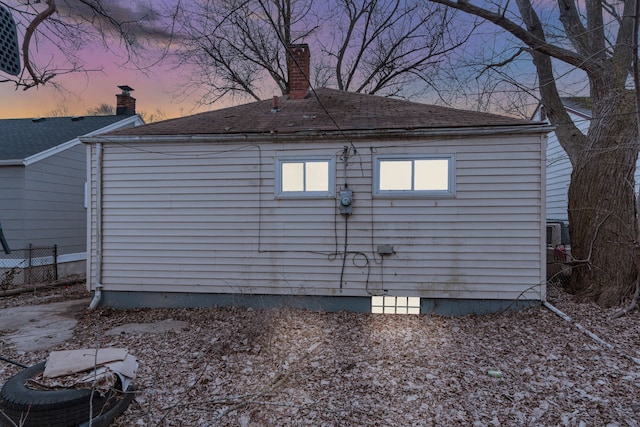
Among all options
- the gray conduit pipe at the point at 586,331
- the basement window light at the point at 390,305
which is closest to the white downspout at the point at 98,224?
the basement window light at the point at 390,305

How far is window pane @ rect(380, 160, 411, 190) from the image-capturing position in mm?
6133

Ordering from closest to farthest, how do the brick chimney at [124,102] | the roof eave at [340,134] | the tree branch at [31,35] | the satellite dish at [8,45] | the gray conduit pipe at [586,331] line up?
the satellite dish at [8,45] < the gray conduit pipe at [586,331] < the tree branch at [31,35] < the roof eave at [340,134] < the brick chimney at [124,102]

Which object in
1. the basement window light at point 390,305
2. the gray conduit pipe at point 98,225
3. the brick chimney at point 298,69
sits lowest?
the basement window light at point 390,305

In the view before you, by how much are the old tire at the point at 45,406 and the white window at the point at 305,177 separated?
415cm

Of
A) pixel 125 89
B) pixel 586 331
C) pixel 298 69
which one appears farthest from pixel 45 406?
pixel 125 89

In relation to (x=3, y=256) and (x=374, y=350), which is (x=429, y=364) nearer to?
(x=374, y=350)

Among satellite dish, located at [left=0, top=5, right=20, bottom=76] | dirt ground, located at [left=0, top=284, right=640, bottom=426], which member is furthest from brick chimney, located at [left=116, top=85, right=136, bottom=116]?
satellite dish, located at [left=0, top=5, right=20, bottom=76]

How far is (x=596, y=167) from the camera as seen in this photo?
6.15 metres

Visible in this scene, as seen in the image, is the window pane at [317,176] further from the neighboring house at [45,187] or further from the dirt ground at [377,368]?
the neighboring house at [45,187]

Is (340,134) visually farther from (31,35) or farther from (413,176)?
(31,35)

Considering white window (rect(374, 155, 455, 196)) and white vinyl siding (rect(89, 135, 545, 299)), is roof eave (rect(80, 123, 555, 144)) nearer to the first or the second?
white vinyl siding (rect(89, 135, 545, 299))

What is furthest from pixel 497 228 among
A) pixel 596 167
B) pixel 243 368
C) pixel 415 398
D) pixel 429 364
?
pixel 243 368

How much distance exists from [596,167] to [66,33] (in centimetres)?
908

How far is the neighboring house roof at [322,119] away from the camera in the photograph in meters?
6.19
